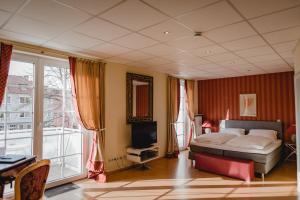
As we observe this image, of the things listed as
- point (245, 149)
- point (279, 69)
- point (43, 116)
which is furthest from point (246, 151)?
point (43, 116)

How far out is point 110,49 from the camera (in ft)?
11.6

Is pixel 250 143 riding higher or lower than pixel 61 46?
lower

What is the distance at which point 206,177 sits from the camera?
430 centimetres

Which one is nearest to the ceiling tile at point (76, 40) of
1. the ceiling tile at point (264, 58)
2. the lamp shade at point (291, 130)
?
the ceiling tile at point (264, 58)

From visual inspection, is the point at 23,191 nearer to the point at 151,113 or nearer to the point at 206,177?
the point at 206,177

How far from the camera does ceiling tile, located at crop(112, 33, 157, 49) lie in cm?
291

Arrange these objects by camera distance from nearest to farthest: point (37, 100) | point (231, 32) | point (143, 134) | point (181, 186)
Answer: point (231, 32)
point (37, 100)
point (181, 186)
point (143, 134)

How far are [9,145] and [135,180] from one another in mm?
2249

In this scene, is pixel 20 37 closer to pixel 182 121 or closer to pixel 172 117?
pixel 172 117

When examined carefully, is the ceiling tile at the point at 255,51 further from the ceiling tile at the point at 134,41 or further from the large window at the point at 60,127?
the large window at the point at 60,127

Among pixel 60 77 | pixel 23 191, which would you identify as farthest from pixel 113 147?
pixel 23 191

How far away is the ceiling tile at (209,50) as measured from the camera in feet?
11.3

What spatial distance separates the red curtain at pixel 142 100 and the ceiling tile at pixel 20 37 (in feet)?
8.15

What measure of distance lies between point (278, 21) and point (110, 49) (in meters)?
2.42
